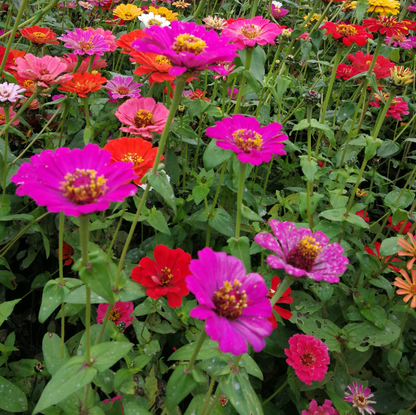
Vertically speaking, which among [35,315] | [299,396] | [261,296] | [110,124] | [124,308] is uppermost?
[261,296]

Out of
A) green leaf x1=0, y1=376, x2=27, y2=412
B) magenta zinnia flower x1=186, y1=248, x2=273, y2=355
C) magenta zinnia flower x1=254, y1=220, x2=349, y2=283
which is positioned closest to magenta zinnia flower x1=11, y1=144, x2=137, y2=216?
magenta zinnia flower x1=186, y1=248, x2=273, y2=355

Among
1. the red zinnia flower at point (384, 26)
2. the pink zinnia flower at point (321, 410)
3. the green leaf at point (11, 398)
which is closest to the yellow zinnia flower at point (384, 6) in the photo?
the red zinnia flower at point (384, 26)

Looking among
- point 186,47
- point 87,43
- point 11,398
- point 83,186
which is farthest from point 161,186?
point 87,43

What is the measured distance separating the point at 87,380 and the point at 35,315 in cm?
83

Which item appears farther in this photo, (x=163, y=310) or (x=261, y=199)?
(x=261, y=199)

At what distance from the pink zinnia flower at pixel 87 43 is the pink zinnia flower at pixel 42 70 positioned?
154mm

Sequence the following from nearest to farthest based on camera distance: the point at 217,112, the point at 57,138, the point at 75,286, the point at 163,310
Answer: the point at 75,286 < the point at 163,310 < the point at 217,112 < the point at 57,138

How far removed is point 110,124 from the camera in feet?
4.53

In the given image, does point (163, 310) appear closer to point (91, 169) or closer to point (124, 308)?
point (124, 308)

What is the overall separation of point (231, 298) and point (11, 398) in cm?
76

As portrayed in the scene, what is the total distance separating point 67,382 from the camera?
712 mm

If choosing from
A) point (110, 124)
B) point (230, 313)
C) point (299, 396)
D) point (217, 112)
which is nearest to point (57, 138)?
point (110, 124)

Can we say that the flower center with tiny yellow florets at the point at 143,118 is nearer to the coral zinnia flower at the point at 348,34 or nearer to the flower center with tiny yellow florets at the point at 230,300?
the flower center with tiny yellow florets at the point at 230,300

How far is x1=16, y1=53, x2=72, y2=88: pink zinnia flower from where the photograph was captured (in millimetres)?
1062
